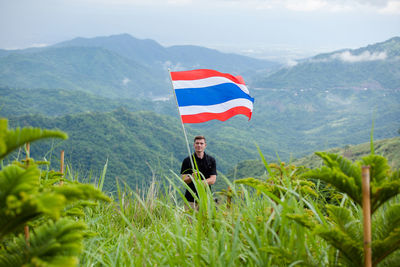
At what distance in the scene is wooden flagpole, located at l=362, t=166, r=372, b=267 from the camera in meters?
1.61

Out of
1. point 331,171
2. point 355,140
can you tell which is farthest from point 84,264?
point 355,140

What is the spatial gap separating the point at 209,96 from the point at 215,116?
39 cm

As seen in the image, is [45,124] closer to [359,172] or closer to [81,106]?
[81,106]

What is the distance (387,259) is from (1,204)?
1852 mm

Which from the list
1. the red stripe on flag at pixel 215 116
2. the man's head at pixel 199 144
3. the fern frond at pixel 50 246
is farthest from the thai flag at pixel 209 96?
the fern frond at pixel 50 246

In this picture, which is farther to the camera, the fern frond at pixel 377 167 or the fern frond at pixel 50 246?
the fern frond at pixel 377 167

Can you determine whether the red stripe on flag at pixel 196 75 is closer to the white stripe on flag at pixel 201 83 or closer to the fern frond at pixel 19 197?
the white stripe on flag at pixel 201 83

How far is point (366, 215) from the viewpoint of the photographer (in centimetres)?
168

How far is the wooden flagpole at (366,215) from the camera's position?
1606mm

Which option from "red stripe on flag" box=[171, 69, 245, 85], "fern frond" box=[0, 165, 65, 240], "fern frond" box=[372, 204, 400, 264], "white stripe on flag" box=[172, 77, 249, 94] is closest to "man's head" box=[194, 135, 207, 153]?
"white stripe on flag" box=[172, 77, 249, 94]

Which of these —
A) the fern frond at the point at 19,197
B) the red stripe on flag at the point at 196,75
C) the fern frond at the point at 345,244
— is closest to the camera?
the fern frond at the point at 19,197

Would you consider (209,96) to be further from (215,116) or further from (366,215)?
(366,215)

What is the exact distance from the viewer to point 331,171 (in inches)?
69.4

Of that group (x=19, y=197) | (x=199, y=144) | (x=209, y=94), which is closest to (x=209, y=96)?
(x=209, y=94)
